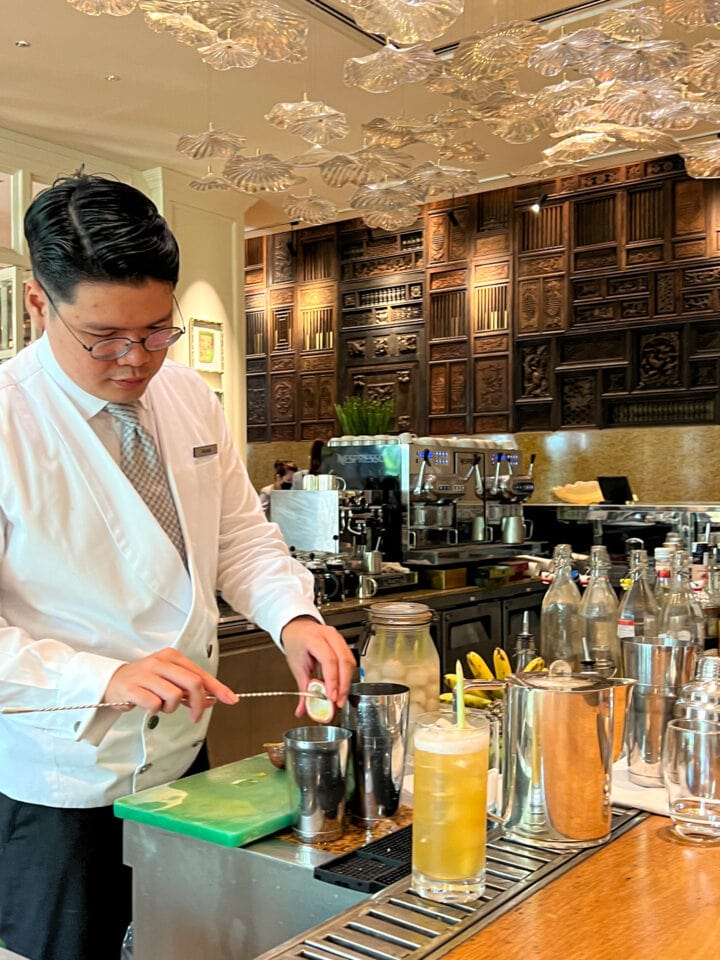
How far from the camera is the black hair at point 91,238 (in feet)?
4.76

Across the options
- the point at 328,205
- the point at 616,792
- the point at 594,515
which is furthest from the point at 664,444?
the point at 616,792

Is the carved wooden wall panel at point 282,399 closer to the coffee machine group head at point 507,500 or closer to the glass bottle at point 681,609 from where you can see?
the coffee machine group head at point 507,500

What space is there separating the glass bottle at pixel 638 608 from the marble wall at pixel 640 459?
4953mm

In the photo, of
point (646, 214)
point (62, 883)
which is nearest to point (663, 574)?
point (62, 883)

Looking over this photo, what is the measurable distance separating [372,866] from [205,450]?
0.89 m

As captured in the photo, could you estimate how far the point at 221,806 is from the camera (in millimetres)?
1304

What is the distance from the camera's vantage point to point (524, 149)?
6.67m

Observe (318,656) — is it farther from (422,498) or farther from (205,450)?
(422,498)

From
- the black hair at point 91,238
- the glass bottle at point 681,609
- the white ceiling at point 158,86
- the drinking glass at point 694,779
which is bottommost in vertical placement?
the drinking glass at point 694,779

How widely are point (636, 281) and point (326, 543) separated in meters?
3.82

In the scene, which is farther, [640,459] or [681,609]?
[640,459]

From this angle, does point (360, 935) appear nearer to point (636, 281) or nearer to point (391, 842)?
point (391, 842)

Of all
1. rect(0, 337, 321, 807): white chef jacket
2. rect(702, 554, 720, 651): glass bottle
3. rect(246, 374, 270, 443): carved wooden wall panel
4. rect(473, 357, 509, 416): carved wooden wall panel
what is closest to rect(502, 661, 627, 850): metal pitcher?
rect(0, 337, 321, 807): white chef jacket

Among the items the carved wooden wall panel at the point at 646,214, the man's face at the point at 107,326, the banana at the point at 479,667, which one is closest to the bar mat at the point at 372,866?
the banana at the point at 479,667
